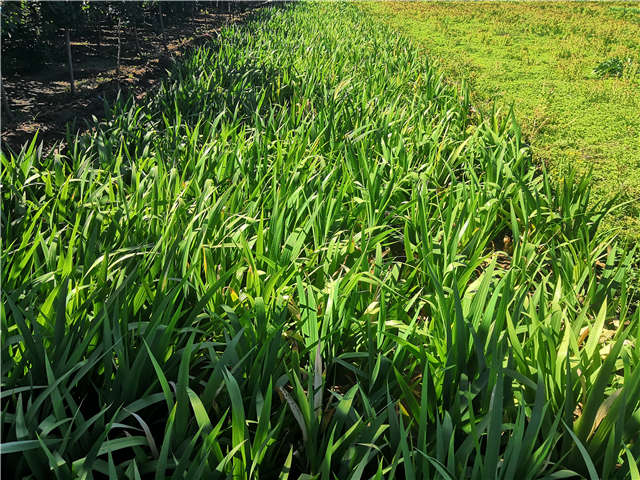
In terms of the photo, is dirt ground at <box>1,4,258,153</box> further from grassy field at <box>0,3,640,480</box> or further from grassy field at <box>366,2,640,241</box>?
grassy field at <box>366,2,640,241</box>

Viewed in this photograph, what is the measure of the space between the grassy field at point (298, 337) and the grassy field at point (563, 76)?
822 mm

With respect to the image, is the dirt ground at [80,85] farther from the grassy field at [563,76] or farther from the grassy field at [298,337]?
the grassy field at [563,76]

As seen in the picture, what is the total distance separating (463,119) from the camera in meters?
3.53

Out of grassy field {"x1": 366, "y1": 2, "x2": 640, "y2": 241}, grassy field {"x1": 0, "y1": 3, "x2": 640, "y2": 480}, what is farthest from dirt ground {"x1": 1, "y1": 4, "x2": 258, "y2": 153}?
grassy field {"x1": 366, "y1": 2, "x2": 640, "y2": 241}

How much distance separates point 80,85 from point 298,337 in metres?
6.62

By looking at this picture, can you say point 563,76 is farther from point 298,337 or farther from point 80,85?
point 298,337

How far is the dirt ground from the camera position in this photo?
453 centimetres

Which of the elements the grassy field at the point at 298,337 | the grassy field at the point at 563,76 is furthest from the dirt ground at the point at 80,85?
the grassy field at the point at 563,76

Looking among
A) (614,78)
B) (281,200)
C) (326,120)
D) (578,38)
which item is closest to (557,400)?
(281,200)

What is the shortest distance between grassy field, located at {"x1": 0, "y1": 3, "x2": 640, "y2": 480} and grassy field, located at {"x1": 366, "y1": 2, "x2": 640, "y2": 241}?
0.82 m

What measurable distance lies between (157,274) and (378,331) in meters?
0.69

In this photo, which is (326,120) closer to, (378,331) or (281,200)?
(281,200)

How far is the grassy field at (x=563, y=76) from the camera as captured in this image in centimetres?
373

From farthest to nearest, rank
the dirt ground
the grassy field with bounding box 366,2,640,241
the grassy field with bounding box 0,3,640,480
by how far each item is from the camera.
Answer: the dirt ground
the grassy field with bounding box 366,2,640,241
the grassy field with bounding box 0,3,640,480
